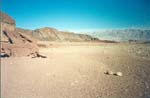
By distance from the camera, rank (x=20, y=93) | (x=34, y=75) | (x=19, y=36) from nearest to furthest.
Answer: (x=20, y=93)
(x=34, y=75)
(x=19, y=36)

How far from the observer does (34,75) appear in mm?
7531

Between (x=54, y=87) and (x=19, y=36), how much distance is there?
10096mm

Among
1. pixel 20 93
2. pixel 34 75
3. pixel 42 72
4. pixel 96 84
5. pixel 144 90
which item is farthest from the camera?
pixel 42 72

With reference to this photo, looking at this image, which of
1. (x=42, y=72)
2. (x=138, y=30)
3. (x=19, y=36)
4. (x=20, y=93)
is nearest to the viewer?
(x=20, y=93)

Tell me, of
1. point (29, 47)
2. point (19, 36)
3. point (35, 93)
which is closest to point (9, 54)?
point (29, 47)

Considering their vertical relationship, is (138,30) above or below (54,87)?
above

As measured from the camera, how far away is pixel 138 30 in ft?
641

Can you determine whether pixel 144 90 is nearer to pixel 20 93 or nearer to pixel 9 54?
pixel 20 93

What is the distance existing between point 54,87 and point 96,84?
4.75 feet

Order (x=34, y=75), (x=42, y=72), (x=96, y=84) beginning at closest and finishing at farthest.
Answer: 1. (x=96, y=84)
2. (x=34, y=75)
3. (x=42, y=72)

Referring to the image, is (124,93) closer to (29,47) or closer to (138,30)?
(29,47)

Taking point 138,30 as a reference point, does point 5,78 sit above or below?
below

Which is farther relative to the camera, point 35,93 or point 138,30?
point 138,30

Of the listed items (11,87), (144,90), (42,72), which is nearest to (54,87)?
(11,87)
